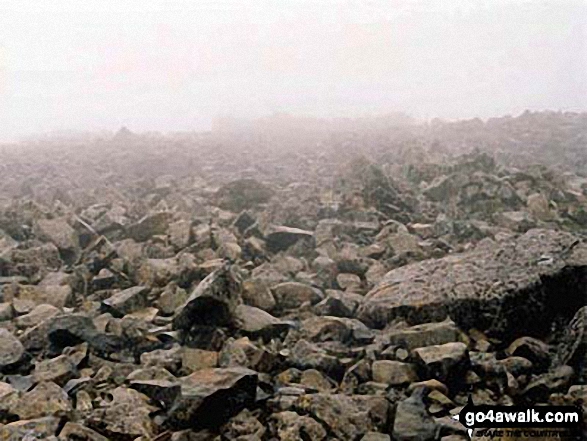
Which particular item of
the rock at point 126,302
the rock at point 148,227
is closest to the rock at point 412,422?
the rock at point 126,302

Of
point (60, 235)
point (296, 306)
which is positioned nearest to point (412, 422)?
point (296, 306)

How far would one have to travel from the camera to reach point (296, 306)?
788 cm

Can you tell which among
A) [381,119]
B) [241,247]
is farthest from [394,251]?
[381,119]

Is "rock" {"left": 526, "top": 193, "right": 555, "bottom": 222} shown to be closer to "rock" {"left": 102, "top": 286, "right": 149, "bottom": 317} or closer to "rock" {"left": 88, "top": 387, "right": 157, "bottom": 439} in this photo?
"rock" {"left": 102, "top": 286, "right": 149, "bottom": 317}

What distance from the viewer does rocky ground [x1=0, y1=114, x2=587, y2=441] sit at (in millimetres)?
5414

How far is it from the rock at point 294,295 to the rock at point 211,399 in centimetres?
229

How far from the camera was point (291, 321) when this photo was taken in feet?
24.0

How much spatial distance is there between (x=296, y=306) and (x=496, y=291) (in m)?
2.30

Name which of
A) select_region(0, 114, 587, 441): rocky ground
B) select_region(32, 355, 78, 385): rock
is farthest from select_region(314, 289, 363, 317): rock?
select_region(32, 355, 78, 385): rock

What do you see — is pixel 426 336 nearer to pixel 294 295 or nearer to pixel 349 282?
pixel 294 295

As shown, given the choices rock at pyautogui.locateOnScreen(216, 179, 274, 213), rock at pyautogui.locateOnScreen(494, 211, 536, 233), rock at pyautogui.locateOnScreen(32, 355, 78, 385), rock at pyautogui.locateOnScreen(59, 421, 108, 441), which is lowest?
rock at pyautogui.locateOnScreen(59, 421, 108, 441)

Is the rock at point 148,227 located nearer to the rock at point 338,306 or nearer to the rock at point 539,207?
the rock at point 338,306

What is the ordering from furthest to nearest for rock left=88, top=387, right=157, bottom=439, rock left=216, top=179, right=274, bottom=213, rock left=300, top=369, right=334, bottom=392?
rock left=216, top=179, right=274, bottom=213 < rock left=300, top=369, right=334, bottom=392 < rock left=88, top=387, right=157, bottom=439

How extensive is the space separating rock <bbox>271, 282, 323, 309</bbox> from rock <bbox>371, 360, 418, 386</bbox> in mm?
2024
